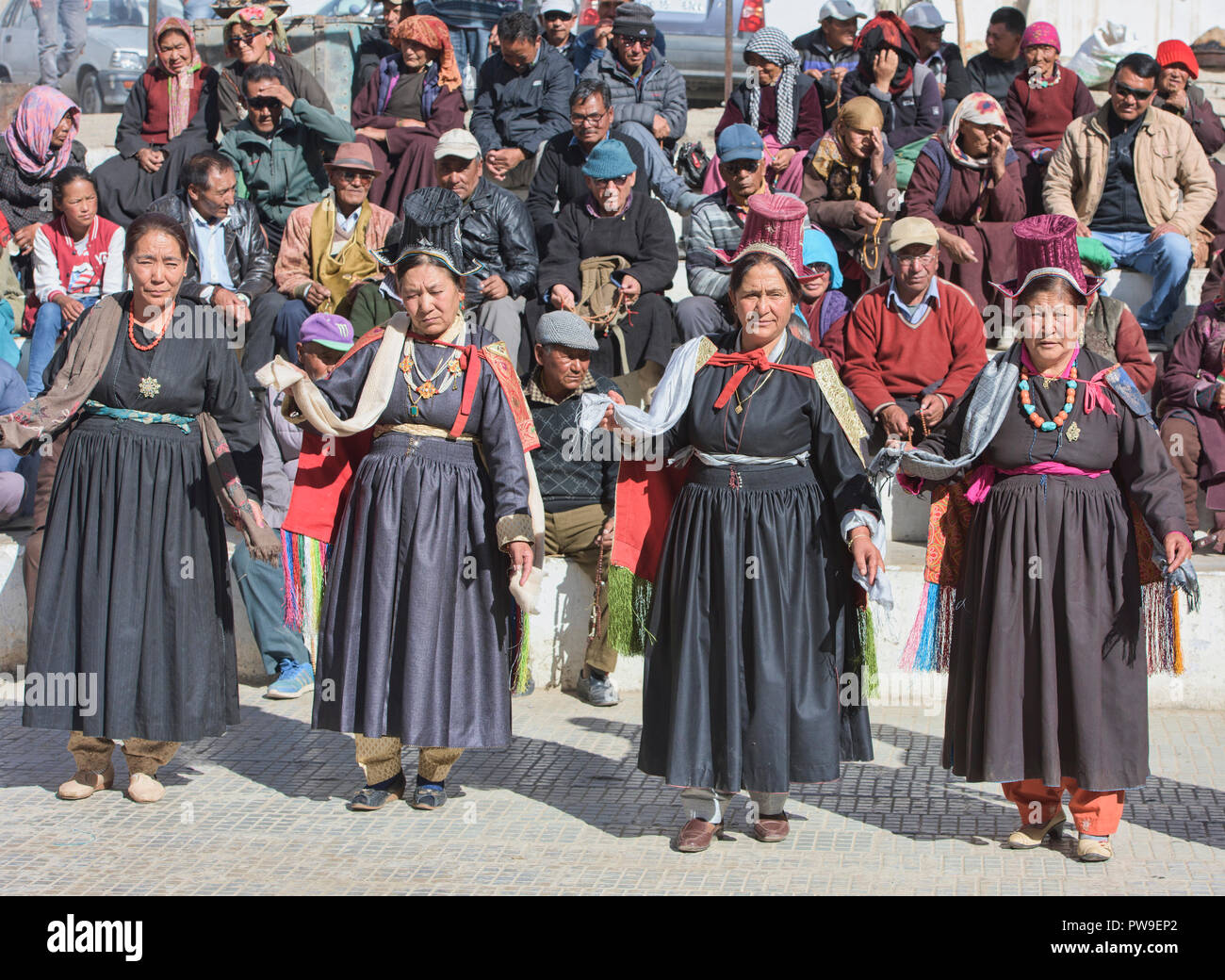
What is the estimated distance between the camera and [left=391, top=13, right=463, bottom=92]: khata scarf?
10.5 m

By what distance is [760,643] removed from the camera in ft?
15.6

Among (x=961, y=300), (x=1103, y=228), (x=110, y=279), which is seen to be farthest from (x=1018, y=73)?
(x=110, y=279)

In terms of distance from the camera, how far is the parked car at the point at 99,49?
49.2 feet

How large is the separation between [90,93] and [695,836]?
13.0 metres

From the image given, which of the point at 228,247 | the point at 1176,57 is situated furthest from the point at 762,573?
the point at 1176,57

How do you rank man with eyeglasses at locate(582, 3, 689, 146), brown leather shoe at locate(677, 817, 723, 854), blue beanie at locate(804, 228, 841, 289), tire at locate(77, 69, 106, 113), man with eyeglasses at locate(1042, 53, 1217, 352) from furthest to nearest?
tire at locate(77, 69, 106, 113) < man with eyeglasses at locate(582, 3, 689, 146) < man with eyeglasses at locate(1042, 53, 1217, 352) < blue beanie at locate(804, 228, 841, 289) < brown leather shoe at locate(677, 817, 723, 854)

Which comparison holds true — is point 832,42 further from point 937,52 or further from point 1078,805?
point 1078,805

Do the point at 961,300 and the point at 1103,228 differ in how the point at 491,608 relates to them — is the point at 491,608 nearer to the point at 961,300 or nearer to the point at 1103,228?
the point at 961,300

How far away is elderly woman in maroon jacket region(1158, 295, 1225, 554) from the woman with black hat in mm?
4134

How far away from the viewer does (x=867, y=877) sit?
4.52 m

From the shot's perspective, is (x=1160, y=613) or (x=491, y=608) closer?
(x=1160, y=613)

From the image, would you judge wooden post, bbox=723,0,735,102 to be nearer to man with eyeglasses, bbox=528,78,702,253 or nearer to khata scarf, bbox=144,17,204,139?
man with eyeglasses, bbox=528,78,702,253

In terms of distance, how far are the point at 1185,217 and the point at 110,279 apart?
6.99 metres

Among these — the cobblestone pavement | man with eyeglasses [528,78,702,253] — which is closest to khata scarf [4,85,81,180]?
man with eyeglasses [528,78,702,253]
